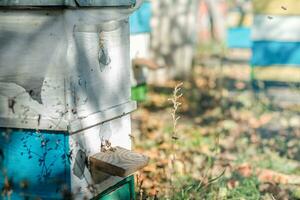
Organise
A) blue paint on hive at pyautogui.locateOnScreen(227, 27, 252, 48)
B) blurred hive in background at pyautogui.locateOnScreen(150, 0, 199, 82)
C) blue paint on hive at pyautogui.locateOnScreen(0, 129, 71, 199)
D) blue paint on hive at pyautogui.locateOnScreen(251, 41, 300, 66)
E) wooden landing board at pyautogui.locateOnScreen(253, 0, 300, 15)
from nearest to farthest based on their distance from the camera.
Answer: blue paint on hive at pyautogui.locateOnScreen(0, 129, 71, 199), wooden landing board at pyautogui.locateOnScreen(253, 0, 300, 15), blue paint on hive at pyautogui.locateOnScreen(251, 41, 300, 66), blurred hive in background at pyautogui.locateOnScreen(150, 0, 199, 82), blue paint on hive at pyautogui.locateOnScreen(227, 27, 252, 48)

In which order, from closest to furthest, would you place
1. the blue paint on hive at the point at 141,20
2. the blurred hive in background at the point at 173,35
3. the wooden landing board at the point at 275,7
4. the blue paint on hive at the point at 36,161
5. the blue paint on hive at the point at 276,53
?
1. the blue paint on hive at the point at 36,161
2. the blue paint on hive at the point at 141,20
3. the wooden landing board at the point at 275,7
4. the blue paint on hive at the point at 276,53
5. the blurred hive in background at the point at 173,35

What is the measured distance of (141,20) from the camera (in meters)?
7.20

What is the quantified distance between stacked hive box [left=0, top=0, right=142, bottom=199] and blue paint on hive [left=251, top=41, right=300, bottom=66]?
5430mm

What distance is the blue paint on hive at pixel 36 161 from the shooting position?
114 inches

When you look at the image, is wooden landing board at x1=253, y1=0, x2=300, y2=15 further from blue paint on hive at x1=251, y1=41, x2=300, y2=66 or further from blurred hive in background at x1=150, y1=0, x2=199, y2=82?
blurred hive in background at x1=150, y1=0, x2=199, y2=82

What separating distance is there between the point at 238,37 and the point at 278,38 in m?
7.77

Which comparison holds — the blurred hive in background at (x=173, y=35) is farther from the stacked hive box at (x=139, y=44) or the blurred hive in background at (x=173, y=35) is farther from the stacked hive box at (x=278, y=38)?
the stacked hive box at (x=139, y=44)

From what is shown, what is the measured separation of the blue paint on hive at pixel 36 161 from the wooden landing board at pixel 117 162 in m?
0.19

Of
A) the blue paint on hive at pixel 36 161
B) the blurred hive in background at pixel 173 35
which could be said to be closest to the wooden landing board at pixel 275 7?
the blurred hive in background at pixel 173 35

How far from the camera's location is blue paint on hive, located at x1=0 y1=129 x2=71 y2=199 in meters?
2.89

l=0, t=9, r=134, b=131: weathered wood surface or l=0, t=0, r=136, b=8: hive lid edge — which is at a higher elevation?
l=0, t=0, r=136, b=8: hive lid edge

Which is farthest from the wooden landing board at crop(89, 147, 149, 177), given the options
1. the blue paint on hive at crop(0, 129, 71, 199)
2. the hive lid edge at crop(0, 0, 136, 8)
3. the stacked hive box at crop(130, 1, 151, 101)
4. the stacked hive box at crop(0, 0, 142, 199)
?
the stacked hive box at crop(130, 1, 151, 101)

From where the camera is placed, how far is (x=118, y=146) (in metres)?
3.30

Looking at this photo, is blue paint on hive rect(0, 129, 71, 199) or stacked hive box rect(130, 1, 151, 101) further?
stacked hive box rect(130, 1, 151, 101)
